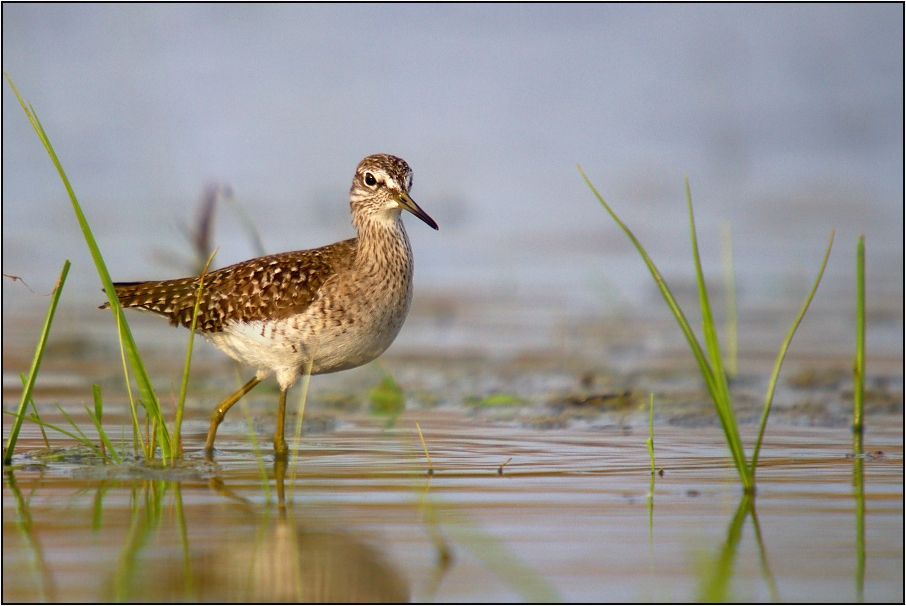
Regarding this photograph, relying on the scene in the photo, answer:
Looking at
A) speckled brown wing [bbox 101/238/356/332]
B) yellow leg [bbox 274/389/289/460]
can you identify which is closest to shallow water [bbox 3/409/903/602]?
yellow leg [bbox 274/389/289/460]

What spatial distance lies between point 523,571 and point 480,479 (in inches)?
59.4

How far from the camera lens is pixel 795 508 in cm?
467

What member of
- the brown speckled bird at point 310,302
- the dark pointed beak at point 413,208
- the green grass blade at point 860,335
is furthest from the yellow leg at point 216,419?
the green grass blade at point 860,335

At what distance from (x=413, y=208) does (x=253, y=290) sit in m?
1.14

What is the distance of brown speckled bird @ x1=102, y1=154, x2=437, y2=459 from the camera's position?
658 cm

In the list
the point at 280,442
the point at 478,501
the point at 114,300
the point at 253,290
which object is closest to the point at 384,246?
the point at 253,290

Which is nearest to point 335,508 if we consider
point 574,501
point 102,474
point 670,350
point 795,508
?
point 574,501

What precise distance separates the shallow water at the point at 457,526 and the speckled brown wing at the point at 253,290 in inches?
36.8

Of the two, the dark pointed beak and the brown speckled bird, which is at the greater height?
the dark pointed beak

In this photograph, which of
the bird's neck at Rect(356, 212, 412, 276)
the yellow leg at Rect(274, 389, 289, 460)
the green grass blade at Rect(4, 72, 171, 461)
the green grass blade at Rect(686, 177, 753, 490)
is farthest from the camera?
the bird's neck at Rect(356, 212, 412, 276)

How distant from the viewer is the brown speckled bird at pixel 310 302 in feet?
21.6

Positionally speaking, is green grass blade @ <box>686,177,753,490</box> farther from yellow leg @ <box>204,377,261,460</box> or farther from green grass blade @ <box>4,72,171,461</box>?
yellow leg @ <box>204,377,261,460</box>

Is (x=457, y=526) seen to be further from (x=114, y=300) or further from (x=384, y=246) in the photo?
(x=384, y=246)

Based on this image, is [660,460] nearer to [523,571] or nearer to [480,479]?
[480,479]
